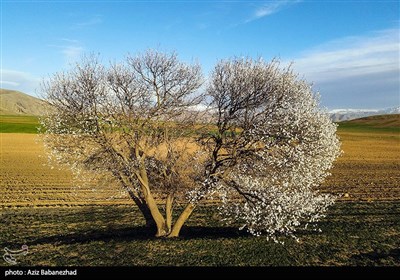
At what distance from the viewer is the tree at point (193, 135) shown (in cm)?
2316

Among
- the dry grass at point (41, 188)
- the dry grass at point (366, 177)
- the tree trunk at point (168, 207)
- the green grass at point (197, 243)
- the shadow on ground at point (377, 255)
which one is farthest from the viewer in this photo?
the dry grass at point (366, 177)

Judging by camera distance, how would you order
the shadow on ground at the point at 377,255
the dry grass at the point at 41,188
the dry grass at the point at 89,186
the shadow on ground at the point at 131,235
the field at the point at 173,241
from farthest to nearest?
the dry grass at the point at 89,186, the dry grass at the point at 41,188, the shadow on ground at the point at 131,235, the field at the point at 173,241, the shadow on ground at the point at 377,255

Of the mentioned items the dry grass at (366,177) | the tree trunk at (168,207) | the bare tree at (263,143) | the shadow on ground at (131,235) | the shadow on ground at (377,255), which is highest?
the bare tree at (263,143)

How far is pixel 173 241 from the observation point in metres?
24.9

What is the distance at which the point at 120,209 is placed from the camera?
38.2 metres

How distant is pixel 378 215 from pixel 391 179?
88.1ft

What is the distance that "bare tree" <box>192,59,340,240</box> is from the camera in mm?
23078

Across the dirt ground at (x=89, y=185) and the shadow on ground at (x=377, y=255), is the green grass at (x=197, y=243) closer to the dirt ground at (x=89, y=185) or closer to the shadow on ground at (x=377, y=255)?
the shadow on ground at (x=377, y=255)

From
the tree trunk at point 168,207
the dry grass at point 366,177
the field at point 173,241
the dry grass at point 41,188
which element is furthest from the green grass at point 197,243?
the dry grass at point 366,177

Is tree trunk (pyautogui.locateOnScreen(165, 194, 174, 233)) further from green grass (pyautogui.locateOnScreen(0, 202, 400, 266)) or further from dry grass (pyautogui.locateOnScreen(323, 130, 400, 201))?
dry grass (pyautogui.locateOnScreen(323, 130, 400, 201))

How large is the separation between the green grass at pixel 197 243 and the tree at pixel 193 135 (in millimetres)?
1919

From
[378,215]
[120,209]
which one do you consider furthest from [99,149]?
[378,215]

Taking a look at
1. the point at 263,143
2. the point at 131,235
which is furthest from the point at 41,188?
the point at 263,143
